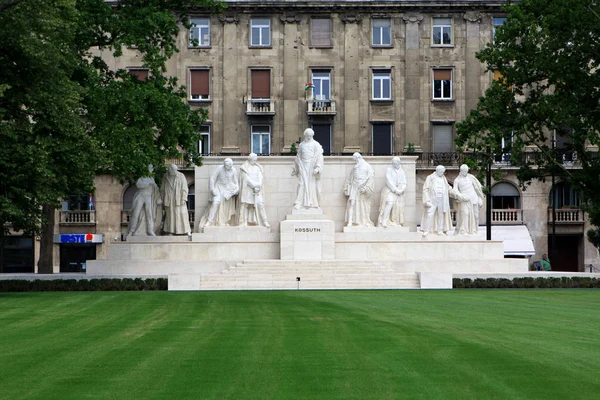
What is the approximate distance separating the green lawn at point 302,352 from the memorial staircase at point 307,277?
46.3 ft

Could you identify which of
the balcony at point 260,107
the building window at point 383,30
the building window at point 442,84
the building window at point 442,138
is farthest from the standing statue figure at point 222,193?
the building window at point 442,84

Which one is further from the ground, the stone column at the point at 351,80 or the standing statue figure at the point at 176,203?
the stone column at the point at 351,80

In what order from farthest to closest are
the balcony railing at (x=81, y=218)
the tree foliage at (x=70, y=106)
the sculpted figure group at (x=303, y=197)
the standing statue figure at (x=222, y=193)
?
the balcony railing at (x=81, y=218) → the standing statue figure at (x=222, y=193) → the sculpted figure group at (x=303, y=197) → the tree foliage at (x=70, y=106)

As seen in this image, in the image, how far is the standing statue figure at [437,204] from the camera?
4619 centimetres

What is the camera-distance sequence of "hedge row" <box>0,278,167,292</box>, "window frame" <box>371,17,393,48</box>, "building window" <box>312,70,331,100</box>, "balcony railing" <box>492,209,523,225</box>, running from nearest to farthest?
"hedge row" <box>0,278,167,292</box> → "building window" <box>312,70,331,100</box> → "window frame" <box>371,17,393,48</box> → "balcony railing" <box>492,209,523,225</box>

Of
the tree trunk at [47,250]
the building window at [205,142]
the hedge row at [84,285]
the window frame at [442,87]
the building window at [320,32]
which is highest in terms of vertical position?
the building window at [320,32]

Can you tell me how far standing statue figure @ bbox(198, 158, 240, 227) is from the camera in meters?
45.2

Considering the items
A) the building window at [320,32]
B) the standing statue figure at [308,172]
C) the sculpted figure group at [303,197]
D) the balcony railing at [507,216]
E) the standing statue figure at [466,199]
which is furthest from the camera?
the balcony railing at [507,216]

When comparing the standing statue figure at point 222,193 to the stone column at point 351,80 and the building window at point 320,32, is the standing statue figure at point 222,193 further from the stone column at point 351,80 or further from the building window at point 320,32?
the building window at point 320,32

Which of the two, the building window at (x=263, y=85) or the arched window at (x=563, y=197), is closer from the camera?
the building window at (x=263, y=85)

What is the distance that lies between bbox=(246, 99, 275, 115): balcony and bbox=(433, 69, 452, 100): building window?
415 inches

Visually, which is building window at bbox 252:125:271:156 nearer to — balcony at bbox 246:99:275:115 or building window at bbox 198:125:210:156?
balcony at bbox 246:99:275:115

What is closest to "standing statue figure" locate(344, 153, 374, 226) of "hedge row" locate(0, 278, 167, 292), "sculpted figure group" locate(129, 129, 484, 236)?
"sculpted figure group" locate(129, 129, 484, 236)

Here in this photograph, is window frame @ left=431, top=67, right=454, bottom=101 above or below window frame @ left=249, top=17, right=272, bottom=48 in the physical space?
below
